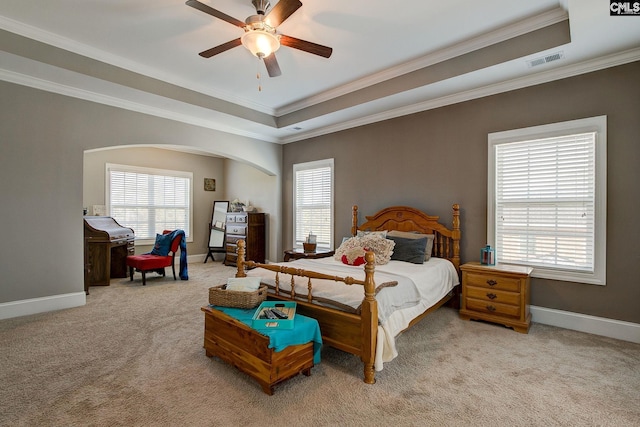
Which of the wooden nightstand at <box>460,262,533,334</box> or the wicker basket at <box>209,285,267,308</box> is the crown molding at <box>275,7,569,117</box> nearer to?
the wooden nightstand at <box>460,262,533,334</box>

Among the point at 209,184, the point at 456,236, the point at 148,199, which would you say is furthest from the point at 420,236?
the point at 148,199

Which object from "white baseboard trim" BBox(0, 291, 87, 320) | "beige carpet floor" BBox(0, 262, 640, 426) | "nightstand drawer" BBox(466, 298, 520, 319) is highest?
Result: "nightstand drawer" BBox(466, 298, 520, 319)

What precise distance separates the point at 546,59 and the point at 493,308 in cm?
268

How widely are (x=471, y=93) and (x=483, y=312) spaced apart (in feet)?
8.95

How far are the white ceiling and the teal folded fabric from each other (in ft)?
8.84

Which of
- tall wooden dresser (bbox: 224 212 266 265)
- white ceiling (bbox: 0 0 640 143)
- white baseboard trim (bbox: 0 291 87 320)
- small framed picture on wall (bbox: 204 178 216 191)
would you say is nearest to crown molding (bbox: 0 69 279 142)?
white ceiling (bbox: 0 0 640 143)

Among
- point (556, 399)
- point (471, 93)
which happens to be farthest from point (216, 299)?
point (471, 93)

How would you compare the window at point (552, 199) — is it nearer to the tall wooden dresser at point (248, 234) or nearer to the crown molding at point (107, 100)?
the crown molding at point (107, 100)

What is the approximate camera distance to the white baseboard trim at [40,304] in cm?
355

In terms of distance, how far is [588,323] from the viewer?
321 cm

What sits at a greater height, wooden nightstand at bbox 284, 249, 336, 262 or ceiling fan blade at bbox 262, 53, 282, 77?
ceiling fan blade at bbox 262, 53, 282, 77

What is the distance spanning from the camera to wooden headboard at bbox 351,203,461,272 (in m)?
4.03

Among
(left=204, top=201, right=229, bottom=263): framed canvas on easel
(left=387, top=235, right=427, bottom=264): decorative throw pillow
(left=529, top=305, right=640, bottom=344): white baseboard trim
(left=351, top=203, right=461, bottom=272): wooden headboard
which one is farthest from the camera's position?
(left=204, top=201, right=229, bottom=263): framed canvas on easel

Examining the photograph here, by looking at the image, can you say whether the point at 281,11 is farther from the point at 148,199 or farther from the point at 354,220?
the point at 148,199
